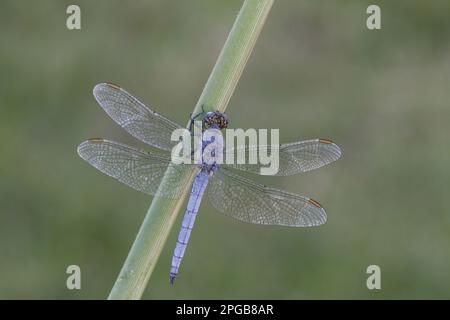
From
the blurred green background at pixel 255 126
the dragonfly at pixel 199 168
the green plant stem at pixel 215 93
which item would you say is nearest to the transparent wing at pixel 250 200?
the dragonfly at pixel 199 168

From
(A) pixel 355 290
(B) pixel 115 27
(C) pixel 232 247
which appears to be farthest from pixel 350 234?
(B) pixel 115 27

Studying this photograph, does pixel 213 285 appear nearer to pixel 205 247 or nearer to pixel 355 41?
pixel 205 247

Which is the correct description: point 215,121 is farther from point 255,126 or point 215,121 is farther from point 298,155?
point 255,126

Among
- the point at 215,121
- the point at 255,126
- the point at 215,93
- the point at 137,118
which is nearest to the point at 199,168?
the point at 215,121

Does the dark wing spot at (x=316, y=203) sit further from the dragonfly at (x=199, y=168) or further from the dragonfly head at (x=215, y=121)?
the dragonfly head at (x=215, y=121)

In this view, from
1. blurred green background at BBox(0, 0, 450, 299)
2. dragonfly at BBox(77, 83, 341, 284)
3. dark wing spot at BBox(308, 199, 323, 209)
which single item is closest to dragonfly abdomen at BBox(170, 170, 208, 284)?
dragonfly at BBox(77, 83, 341, 284)
